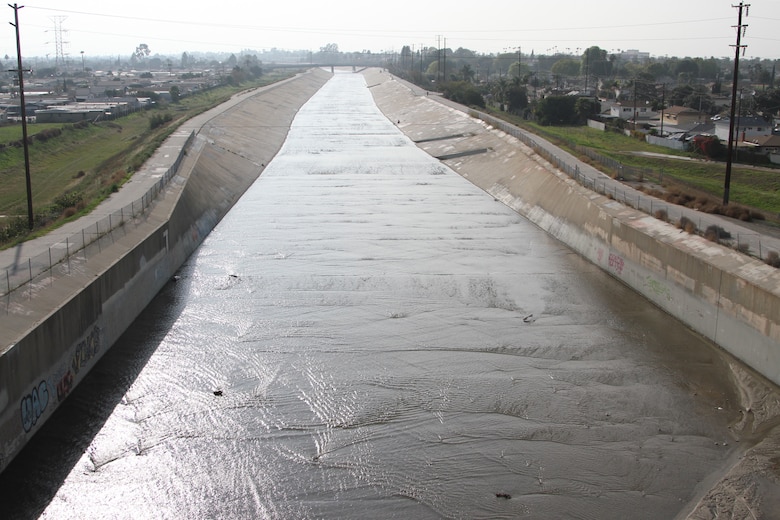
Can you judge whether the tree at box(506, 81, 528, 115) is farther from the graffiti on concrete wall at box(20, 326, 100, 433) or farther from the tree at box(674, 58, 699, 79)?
the tree at box(674, 58, 699, 79)

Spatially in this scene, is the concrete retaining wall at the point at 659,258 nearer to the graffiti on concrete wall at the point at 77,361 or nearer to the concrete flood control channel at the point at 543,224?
the concrete flood control channel at the point at 543,224

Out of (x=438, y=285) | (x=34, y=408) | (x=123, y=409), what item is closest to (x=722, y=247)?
(x=438, y=285)

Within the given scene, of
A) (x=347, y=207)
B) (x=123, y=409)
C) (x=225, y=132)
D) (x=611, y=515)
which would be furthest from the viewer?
(x=225, y=132)

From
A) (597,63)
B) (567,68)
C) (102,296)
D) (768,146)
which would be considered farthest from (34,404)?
(567,68)

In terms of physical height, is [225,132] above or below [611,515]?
above

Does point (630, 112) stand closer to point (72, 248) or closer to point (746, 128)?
point (746, 128)

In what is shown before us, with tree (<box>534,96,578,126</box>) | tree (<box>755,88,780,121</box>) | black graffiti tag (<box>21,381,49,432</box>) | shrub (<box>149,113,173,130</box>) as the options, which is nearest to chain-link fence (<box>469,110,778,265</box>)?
black graffiti tag (<box>21,381,49,432</box>)

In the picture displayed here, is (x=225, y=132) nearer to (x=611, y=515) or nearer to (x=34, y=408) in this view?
(x=34, y=408)
